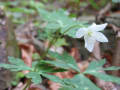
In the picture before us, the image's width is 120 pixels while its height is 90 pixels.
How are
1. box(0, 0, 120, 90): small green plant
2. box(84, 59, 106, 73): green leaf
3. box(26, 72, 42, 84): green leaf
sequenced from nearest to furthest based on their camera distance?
1. box(26, 72, 42, 84): green leaf
2. box(0, 0, 120, 90): small green plant
3. box(84, 59, 106, 73): green leaf

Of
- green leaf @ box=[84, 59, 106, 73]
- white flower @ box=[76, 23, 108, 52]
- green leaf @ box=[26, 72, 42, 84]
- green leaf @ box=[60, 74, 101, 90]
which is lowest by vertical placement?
green leaf @ box=[60, 74, 101, 90]

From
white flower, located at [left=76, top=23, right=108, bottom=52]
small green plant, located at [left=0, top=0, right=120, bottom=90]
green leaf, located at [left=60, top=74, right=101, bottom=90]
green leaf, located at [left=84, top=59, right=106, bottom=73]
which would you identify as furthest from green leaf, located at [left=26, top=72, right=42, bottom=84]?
green leaf, located at [left=84, top=59, right=106, bottom=73]

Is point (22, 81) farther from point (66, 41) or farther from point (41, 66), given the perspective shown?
point (66, 41)

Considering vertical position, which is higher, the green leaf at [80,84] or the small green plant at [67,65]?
the small green plant at [67,65]

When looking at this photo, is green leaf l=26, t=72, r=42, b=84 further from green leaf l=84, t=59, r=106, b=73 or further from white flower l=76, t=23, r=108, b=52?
green leaf l=84, t=59, r=106, b=73

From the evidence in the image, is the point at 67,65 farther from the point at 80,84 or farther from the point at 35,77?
the point at 35,77

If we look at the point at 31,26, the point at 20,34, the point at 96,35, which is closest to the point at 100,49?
the point at 96,35

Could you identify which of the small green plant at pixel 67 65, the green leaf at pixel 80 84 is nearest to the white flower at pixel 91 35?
the small green plant at pixel 67 65

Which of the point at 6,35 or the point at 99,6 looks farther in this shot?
the point at 99,6

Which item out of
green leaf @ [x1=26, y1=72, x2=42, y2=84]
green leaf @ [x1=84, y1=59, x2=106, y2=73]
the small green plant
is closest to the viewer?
green leaf @ [x1=26, y1=72, x2=42, y2=84]

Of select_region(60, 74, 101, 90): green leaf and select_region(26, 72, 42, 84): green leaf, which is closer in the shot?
select_region(26, 72, 42, 84): green leaf

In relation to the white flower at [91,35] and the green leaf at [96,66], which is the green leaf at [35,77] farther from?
the green leaf at [96,66]
